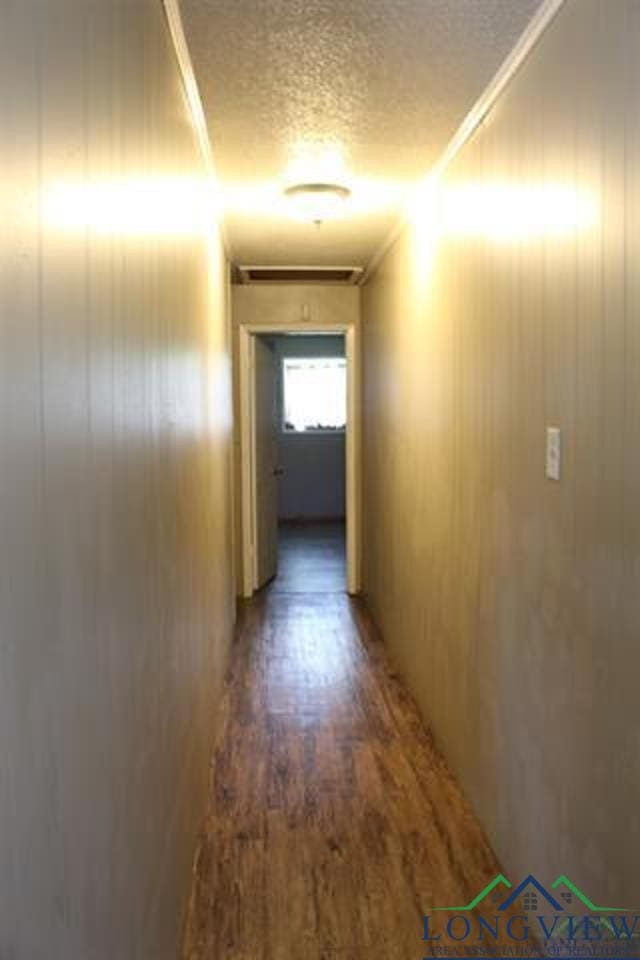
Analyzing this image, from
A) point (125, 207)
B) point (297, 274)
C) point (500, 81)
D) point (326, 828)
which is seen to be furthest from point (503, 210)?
point (297, 274)

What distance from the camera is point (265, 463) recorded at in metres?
6.22

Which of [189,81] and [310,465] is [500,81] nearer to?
[189,81]

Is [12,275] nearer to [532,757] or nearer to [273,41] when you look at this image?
[273,41]

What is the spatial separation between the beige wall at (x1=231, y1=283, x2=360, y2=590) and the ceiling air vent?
46 mm

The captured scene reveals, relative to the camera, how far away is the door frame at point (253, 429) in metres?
5.66

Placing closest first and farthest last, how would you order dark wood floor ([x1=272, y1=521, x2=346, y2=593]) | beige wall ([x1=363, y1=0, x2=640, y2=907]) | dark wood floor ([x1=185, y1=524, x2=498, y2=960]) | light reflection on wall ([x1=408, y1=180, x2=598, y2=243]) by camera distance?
beige wall ([x1=363, y1=0, x2=640, y2=907])
light reflection on wall ([x1=408, y1=180, x2=598, y2=243])
dark wood floor ([x1=185, y1=524, x2=498, y2=960])
dark wood floor ([x1=272, y1=521, x2=346, y2=593])

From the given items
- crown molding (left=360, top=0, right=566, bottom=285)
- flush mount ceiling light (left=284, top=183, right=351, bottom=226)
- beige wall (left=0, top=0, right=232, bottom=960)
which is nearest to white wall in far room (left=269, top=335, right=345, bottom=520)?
flush mount ceiling light (left=284, top=183, right=351, bottom=226)

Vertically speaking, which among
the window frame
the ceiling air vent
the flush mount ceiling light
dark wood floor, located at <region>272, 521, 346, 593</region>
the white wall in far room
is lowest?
dark wood floor, located at <region>272, 521, 346, 593</region>

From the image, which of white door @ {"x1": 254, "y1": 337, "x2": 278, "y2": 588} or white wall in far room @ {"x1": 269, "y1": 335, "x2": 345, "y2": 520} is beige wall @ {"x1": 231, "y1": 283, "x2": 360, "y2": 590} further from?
white wall in far room @ {"x1": 269, "y1": 335, "x2": 345, "y2": 520}

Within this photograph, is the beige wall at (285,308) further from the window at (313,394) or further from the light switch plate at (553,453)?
the light switch plate at (553,453)

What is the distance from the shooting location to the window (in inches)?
368

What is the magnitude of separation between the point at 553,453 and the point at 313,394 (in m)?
7.68

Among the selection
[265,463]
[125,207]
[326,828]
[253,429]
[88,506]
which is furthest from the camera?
[265,463]

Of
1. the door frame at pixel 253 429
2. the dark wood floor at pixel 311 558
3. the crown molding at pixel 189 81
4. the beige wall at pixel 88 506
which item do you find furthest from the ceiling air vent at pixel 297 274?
the beige wall at pixel 88 506
